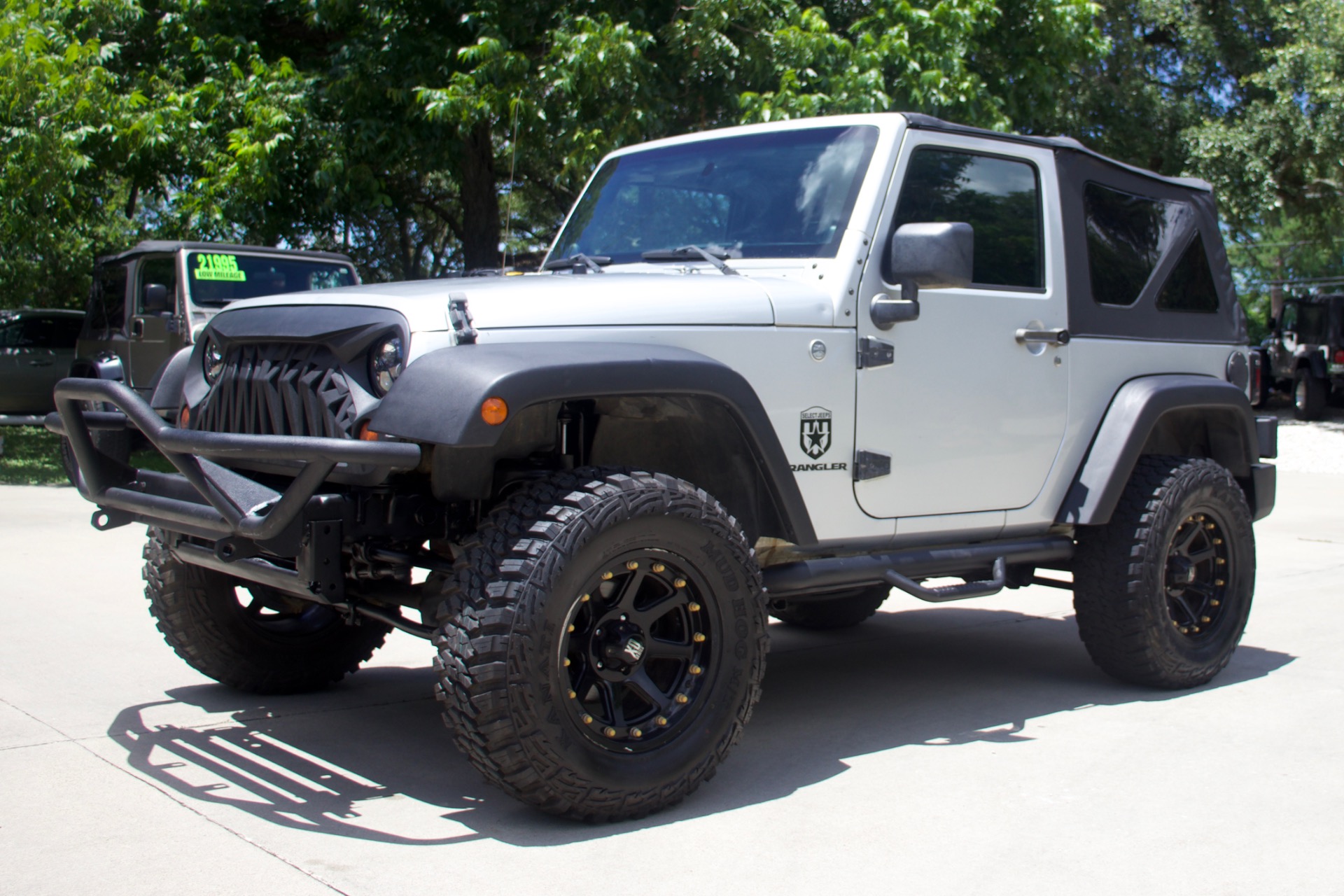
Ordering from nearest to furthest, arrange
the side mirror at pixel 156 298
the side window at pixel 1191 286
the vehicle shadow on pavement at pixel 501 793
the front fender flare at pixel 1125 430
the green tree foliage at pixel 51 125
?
the vehicle shadow on pavement at pixel 501 793 < the front fender flare at pixel 1125 430 < the side window at pixel 1191 286 < the side mirror at pixel 156 298 < the green tree foliage at pixel 51 125

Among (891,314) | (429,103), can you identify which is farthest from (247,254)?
(891,314)

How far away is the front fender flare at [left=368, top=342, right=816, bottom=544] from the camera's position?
3232 mm

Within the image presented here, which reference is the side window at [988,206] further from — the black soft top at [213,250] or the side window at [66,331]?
the side window at [66,331]

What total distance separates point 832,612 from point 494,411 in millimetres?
3615

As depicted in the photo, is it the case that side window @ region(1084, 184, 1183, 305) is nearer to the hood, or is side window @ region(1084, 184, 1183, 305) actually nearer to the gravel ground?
the hood

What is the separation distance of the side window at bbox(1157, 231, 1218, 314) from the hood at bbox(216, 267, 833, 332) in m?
2.08

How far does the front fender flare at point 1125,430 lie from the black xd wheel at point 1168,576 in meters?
0.15

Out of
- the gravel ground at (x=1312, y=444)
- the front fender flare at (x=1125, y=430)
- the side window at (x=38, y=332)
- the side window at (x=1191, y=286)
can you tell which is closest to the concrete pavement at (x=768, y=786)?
the front fender flare at (x=1125, y=430)

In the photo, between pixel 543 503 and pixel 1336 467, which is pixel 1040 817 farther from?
pixel 1336 467

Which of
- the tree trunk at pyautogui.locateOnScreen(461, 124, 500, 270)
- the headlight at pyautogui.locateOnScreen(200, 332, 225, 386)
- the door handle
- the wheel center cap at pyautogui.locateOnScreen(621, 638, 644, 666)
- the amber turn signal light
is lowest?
the wheel center cap at pyautogui.locateOnScreen(621, 638, 644, 666)

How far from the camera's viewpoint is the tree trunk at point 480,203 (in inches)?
584

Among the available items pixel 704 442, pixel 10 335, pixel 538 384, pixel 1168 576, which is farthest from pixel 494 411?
pixel 10 335

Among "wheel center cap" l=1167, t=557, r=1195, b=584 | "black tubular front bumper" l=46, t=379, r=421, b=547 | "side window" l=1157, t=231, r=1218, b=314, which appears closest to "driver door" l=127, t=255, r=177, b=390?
"black tubular front bumper" l=46, t=379, r=421, b=547

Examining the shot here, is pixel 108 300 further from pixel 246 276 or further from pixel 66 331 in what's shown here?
pixel 66 331
